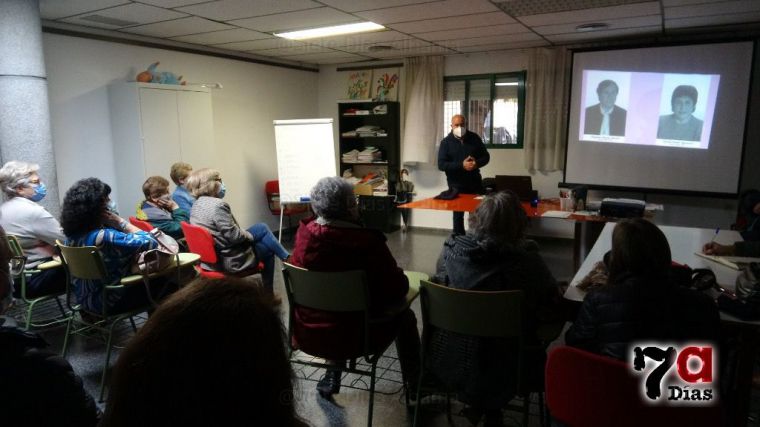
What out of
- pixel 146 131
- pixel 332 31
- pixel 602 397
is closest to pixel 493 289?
pixel 602 397

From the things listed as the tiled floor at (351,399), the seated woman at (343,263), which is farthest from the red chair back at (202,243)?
the seated woman at (343,263)

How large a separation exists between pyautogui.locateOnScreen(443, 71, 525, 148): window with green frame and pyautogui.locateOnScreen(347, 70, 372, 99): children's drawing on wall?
120cm

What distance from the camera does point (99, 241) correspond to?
2.75 m

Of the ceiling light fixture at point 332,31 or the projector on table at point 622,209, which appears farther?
the ceiling light fixture at point 332,31

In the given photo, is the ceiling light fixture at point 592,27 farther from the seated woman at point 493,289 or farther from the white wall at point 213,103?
the white wall at point 213,103

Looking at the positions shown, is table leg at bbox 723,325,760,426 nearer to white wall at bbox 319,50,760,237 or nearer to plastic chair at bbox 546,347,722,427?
plastic chair at bbox 546,347,722,427

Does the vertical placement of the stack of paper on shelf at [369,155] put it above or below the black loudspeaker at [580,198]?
above

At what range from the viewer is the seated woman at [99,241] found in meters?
2.74

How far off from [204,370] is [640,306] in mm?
1452

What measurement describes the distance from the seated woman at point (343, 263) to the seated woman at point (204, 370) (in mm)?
1607

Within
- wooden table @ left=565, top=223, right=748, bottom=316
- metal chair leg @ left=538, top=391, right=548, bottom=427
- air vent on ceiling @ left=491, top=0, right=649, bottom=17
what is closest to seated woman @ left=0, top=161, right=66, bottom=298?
metal chair leg @ left=538, top=391, right=548, bottom=427

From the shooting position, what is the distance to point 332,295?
223 cm

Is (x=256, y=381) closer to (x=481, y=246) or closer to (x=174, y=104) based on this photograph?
(x=481, y=246)

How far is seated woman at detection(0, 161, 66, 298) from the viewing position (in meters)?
3.12
